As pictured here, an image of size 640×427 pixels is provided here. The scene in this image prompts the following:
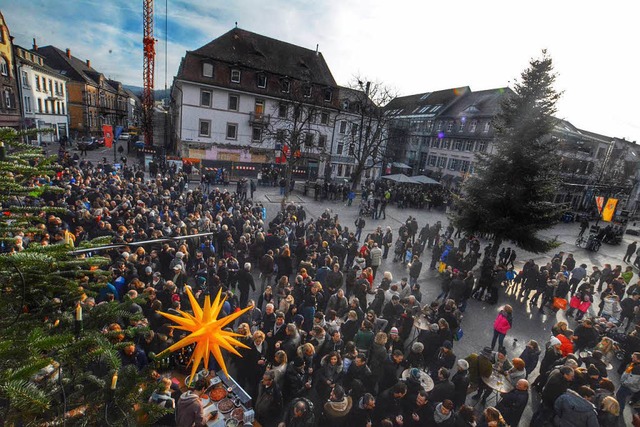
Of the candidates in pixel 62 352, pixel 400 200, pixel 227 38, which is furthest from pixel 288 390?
pixel 227 38

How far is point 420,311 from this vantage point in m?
8.73

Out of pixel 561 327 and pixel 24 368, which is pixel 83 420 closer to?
pixel 24 368

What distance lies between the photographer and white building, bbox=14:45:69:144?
3331cm

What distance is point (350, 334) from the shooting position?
318 inches

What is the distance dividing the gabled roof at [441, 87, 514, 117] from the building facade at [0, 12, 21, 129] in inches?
1903

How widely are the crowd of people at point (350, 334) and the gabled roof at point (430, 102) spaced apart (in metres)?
37.4

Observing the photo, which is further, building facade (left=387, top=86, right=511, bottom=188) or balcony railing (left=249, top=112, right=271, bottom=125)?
building facade (left=387, top=86, right=511, bottom=188)

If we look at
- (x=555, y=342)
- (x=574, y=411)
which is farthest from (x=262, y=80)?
(x=574, y=411)

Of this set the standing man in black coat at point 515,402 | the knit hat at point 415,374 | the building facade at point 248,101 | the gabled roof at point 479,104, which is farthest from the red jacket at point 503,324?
the gabled roof at point 479,104

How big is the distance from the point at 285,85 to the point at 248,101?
4.50 m

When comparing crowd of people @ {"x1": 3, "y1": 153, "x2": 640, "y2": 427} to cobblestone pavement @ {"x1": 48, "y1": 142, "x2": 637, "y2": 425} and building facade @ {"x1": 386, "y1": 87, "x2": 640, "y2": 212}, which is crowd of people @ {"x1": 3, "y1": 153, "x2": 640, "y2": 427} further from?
building facade @ {"x1": 386, "y1": 87, "x2": 640, "y2": 212}

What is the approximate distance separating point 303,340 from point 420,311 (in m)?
3.35

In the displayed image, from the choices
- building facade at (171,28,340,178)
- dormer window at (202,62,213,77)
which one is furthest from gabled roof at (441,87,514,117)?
dormer window at (202,62,213,77)

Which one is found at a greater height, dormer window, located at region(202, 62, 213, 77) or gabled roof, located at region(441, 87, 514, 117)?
gabled roof, located at region(441, 87, 514, 117)
